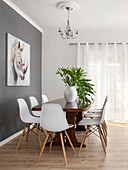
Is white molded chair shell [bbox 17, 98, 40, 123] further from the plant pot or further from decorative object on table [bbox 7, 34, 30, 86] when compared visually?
the plant pot

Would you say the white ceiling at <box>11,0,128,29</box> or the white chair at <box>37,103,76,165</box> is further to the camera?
the white ceiling at <box>11,0,128,29</box>

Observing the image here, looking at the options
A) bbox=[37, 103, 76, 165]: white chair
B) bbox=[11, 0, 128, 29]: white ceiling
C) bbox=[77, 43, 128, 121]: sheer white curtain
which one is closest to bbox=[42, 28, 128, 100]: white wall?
bbox=[77, 43, 128, 121]: sheer white curtain

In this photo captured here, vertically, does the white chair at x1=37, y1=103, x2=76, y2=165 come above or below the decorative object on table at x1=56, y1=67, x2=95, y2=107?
below

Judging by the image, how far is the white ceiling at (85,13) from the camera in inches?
182

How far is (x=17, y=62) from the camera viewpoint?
4.91m

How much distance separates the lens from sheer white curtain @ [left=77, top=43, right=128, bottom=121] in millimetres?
6719

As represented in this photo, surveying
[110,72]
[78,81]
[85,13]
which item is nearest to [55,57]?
[110,72]

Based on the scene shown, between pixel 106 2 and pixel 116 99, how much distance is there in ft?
10.1

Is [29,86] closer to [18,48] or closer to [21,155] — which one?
[18,48]

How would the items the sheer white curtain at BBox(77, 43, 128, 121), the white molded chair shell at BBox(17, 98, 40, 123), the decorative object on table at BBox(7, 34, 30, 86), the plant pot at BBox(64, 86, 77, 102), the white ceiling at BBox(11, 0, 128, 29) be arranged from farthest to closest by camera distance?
the sheer white curtain at BBox(77, 43, 128, 121)
the white ceiling at BBox(11, 0, 128, 29)
the decorative object on table at BBox(7, 34, 30, 86)
the plant pot at BBox(64, 86, 77, 102)
the white molded chair shell at BBox(17, 98, 40, 123)

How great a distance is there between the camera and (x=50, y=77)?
7.05 m

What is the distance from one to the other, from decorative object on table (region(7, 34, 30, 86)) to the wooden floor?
1.28 meters

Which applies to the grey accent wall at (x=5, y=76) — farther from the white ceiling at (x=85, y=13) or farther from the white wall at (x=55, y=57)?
the white wall at (x=55, y=57)

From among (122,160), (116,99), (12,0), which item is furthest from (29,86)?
(122,160)
